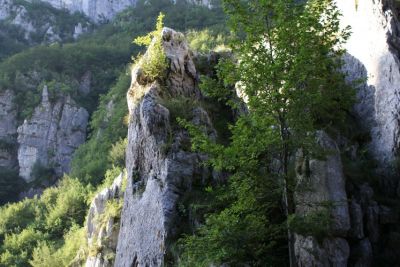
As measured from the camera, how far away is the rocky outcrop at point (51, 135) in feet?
180

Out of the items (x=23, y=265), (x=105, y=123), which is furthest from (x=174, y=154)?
(x=105, y=123)

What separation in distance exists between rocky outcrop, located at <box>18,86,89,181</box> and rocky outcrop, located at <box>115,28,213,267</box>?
130 feet

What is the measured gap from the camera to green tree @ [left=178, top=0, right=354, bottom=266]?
9.53 meters

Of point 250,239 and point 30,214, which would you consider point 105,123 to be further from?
point 250,239

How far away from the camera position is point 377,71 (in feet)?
45.5

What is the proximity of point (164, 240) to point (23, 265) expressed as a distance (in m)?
22.8

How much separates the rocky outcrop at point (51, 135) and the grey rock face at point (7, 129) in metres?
1.27

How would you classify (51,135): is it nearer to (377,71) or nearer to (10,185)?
(10,185)

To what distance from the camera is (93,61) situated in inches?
2564

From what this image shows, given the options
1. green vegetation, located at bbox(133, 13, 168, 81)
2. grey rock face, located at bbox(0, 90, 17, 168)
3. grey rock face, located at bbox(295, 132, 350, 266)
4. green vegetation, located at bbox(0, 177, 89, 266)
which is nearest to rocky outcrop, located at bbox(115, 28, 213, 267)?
green vegetation, located at bbox(133, 13, 168, 81)

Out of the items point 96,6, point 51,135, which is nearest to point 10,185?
point 51,135

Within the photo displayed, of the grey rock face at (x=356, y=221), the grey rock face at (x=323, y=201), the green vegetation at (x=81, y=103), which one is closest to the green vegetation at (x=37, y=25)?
the green vegetation at (x=81, y=103)

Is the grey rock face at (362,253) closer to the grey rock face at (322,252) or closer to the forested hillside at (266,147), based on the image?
the forested hillside at (266,147)

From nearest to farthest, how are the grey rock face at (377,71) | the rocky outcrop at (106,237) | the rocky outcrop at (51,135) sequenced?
the grey rock face at (377,71), the rocky outcrop at (106,237), the rocky outcrop at (51,135)
